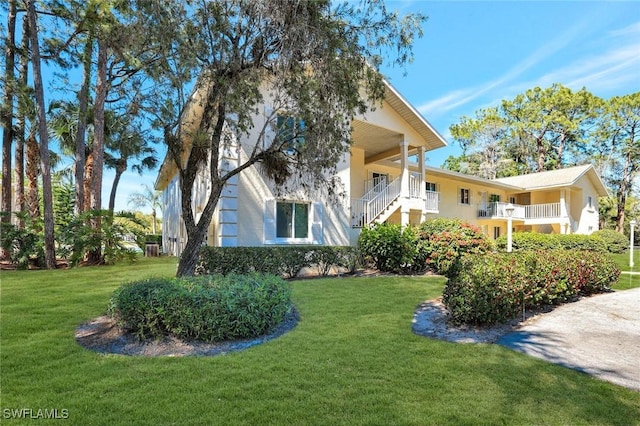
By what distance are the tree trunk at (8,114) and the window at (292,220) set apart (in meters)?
9.66

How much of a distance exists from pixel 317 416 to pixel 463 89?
23941mm

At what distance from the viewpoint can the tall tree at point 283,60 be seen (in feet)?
21.6

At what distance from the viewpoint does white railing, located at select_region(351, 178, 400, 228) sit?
14.9 metres

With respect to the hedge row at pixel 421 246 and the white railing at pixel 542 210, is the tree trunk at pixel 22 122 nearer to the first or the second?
the hedge row at pixel 421 246

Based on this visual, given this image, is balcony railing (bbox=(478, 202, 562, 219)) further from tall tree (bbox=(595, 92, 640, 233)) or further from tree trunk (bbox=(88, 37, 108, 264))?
tree trunk (bbox=(88, 37, 108, 264))

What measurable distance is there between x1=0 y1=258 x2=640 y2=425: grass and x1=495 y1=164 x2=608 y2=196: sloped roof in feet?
80.6

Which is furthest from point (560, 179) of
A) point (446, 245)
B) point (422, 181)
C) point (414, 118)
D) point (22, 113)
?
point (22, 113)

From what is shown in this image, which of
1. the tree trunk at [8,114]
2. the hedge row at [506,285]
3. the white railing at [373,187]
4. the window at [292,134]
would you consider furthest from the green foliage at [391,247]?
the tree trunk at [8,114]

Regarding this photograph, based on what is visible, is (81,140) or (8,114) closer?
(8,114)

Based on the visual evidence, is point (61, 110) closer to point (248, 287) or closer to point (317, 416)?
point (248, 287)

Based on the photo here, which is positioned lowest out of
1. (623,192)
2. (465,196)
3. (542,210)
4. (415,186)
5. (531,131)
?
(542,210)

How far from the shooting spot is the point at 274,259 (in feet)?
32.8

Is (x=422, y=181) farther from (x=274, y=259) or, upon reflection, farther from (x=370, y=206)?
(x=274, y=259)

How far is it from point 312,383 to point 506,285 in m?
3.86
